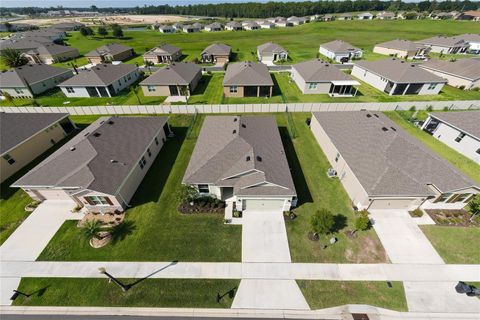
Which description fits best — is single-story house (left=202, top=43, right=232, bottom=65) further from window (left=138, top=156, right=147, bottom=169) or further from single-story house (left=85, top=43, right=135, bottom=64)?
window (left=138, top=156, right=147, bottom=169)

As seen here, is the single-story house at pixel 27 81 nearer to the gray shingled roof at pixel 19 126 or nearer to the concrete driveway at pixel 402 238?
the gray shingled roof at pixel 19 126

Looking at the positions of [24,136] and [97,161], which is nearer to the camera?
[97,161]

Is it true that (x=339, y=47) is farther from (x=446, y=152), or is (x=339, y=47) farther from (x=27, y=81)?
(x=27, y=81)

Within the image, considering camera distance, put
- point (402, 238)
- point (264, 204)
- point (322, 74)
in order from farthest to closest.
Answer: point (322, 74) < point (264, 204) < point (402, 238)

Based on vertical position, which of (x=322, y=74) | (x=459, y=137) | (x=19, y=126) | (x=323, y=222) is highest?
(x=322, y=74)

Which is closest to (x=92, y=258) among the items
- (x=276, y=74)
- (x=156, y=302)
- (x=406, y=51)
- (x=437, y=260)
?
(x=156, y=302)

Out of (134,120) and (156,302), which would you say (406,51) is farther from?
(156,302)

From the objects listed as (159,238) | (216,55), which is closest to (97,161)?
(159,238)

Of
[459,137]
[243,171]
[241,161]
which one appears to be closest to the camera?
[243,171]
